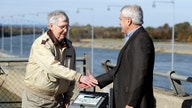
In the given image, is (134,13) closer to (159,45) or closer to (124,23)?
(124,23)

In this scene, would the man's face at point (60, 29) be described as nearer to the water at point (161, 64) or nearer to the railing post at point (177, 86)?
the railing post at point (177, 86)

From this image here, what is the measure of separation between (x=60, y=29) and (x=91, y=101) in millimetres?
748

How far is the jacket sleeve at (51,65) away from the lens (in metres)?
4.62

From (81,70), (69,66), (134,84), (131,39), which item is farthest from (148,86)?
(81,70)

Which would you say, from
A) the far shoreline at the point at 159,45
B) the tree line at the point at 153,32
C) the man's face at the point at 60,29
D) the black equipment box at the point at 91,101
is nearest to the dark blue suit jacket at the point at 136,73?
the black equipment box at the point at 91,101

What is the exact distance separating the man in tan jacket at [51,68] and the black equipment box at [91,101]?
171 mm

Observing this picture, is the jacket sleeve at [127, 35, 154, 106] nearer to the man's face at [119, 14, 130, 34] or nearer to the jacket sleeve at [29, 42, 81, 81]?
the man's face at [119, 14, 130, 34]

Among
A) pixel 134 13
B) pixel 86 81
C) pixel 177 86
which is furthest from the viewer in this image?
pixel 177 86

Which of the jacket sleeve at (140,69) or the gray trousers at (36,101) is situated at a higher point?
the jacket sleeve at (140,69)

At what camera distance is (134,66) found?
14.4ft

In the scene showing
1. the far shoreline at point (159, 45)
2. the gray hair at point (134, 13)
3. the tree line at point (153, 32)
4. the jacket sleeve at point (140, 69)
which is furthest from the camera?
the far shoreline at point (159, 45)

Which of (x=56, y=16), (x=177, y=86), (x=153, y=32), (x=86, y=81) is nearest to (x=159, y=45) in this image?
(x=153, y=32)

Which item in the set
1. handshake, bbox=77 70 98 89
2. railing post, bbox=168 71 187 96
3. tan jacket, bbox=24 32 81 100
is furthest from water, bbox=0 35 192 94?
tan jacket, bbox=24 32 81 100

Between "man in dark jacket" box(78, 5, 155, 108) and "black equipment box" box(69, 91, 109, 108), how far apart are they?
0.11 metres
